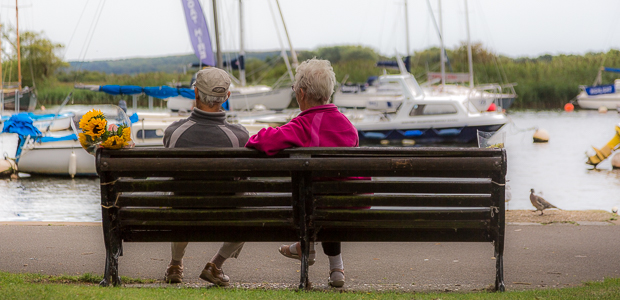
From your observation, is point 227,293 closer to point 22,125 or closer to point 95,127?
point 95,127

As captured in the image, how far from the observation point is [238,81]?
3806cm

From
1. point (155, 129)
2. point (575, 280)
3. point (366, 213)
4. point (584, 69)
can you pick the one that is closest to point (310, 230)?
point (366, 213)

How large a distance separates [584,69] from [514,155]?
113 feet

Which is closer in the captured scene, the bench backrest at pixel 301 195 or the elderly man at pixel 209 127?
the bench backrest at pixel 301 195

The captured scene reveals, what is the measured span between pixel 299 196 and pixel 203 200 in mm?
569

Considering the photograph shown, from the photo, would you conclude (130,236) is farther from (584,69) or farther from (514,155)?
(584,69)

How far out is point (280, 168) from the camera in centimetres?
385

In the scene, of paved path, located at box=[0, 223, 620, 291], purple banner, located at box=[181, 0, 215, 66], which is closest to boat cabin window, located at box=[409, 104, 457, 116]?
purple banner, located at box=[181, 0, 215, 66]

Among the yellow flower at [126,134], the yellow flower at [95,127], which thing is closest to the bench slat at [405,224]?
the yellow flower at [126,134]

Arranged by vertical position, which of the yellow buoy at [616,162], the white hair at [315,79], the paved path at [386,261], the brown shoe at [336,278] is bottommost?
the yellow buoy at [616,162]

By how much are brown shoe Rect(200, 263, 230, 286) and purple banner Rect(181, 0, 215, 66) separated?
16.5 metres

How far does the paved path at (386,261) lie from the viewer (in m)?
4.62

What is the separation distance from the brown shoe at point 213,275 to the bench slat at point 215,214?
1.43 feet

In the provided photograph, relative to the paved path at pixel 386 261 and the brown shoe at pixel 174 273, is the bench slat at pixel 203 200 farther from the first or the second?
the paved path at pixel 386 261
